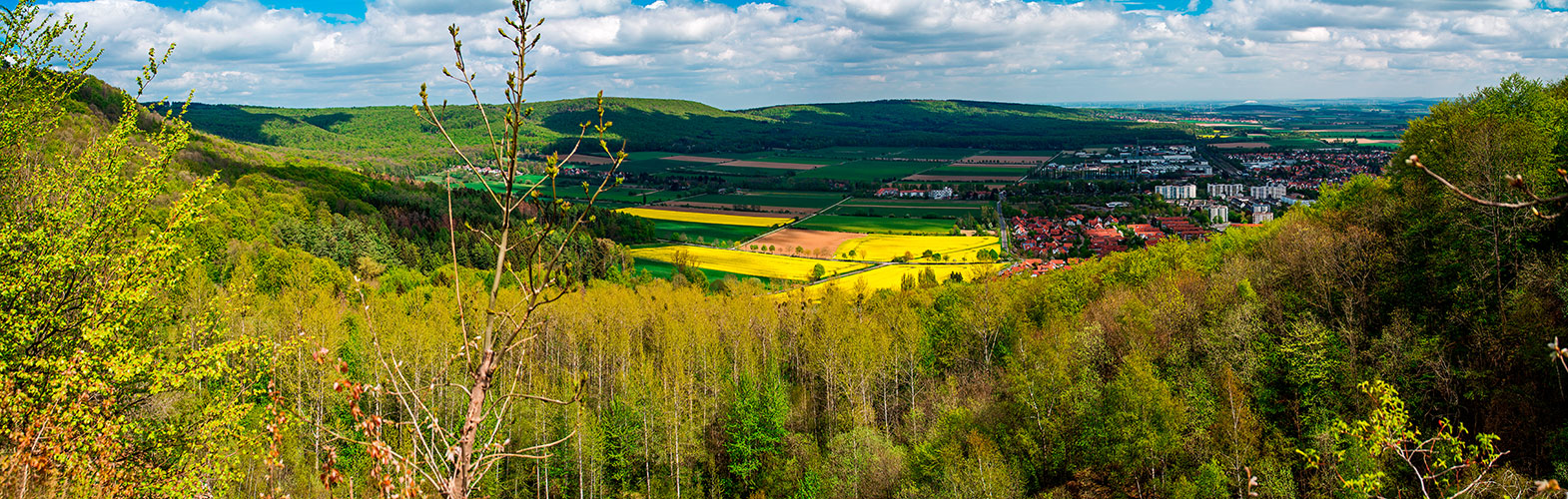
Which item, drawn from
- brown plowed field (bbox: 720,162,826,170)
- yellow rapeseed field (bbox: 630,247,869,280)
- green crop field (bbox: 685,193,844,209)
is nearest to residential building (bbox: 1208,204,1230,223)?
yellow rapeseed field (bbox: 630,247,869,280)

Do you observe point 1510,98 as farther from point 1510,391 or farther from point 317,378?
point 317,378

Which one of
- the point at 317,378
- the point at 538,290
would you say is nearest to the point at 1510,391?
the point at 538,290

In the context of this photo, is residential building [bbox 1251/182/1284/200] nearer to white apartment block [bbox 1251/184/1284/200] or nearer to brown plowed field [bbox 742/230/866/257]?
white apartment block [bbox 1251/184/1284/200]

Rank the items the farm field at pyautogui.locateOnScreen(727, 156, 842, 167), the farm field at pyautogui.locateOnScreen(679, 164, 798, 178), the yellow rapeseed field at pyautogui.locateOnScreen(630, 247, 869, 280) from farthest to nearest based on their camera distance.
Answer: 1. the farm field at pyautogui.locateOnScreen(727, 156, 842, 167)
2. the farm field at pyautogui.locateOnScreen(679, 164, 798, 178)
3. the yellow rapeseed field at pyautogui.locateOnScreen(630, 247, 869, 280)

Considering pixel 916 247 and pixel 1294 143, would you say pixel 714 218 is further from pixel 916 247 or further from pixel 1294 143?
pixel 1294 143

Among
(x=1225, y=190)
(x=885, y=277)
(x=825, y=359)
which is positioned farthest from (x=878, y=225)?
(x=825, y=359)

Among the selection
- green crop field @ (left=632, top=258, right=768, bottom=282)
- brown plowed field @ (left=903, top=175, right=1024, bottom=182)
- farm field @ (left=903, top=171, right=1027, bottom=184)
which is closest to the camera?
green crop field @ (left=632, top=258, right=768, bottom=282)
